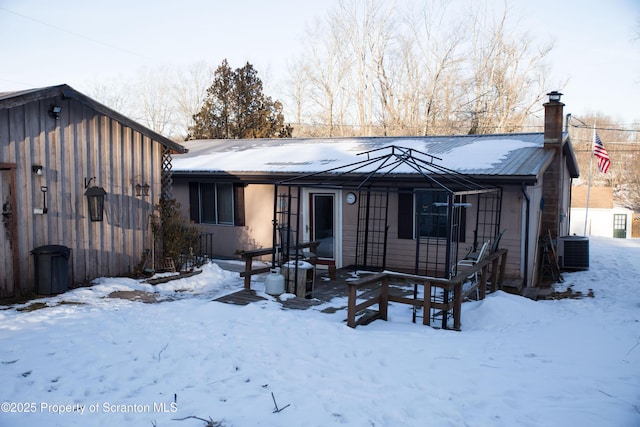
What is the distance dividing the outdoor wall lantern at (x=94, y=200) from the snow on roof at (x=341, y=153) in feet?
13.1

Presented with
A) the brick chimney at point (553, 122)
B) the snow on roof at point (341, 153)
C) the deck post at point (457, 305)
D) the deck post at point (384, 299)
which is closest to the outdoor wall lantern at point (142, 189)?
the snow on roof at point (341, 153)

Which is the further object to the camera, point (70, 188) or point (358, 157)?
point (358, 157)

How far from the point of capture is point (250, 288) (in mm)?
8703

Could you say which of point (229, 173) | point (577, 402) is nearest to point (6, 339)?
point (577, 402)

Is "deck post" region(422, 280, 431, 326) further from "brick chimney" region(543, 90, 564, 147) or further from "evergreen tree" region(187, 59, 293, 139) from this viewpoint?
"evergreen tree" region(187, 59, 293, 139)

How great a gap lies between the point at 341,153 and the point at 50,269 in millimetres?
7474

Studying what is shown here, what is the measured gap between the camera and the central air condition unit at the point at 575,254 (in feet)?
41.2

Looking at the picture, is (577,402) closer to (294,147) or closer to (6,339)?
(6,339)

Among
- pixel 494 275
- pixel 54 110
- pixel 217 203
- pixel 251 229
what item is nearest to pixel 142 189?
pixel 54 110

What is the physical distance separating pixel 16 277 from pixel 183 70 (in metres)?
34.5

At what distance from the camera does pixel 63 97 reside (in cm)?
813

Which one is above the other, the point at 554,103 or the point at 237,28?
the point at 237,28

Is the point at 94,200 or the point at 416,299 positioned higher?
the point at 94,200

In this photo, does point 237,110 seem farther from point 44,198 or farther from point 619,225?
point 619,225
